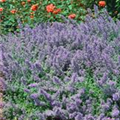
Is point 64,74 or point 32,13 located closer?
point 64,74

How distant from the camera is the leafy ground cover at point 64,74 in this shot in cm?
337

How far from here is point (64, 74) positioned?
3.84 metres

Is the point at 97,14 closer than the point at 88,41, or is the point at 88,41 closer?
the point at 88,41

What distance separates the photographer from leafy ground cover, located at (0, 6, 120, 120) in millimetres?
3369

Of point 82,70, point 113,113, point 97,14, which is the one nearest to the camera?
point 113,113

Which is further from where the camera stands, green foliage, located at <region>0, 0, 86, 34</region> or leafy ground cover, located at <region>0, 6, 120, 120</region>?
green foliage, located at <region>0, 0, 86, 34</region>

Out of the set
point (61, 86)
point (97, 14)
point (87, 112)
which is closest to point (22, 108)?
point (61, 86)

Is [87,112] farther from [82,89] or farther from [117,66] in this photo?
[117,66]

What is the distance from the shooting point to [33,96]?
3.48 metres

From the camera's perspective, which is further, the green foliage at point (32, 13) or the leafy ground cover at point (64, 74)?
the green foliage at point (32, 13)

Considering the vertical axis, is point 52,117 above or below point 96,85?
below

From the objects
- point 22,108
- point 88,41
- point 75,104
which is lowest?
point 22,108

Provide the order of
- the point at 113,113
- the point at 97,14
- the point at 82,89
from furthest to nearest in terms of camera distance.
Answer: the point at 97,14, the point at 82,89, the point at 113,113

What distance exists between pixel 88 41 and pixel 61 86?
832mm
